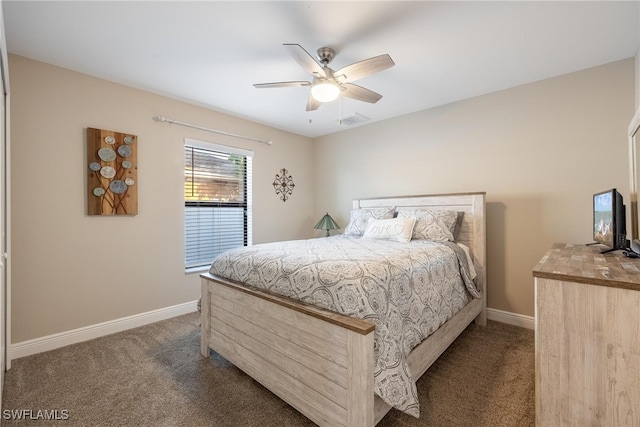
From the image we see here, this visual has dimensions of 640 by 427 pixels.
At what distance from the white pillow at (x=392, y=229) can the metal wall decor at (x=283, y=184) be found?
1722mm

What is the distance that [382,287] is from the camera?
1.44 metres

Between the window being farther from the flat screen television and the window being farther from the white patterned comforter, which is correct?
the flat screen television

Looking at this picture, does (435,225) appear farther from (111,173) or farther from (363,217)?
(111,173)

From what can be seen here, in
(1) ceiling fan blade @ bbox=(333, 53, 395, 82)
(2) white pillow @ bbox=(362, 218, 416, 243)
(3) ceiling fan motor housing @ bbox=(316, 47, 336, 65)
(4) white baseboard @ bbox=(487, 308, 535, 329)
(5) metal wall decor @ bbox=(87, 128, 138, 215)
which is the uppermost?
(3) ceiling fan motor housing @ bbox=(316, 47, 336, 65)

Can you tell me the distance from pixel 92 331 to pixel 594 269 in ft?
12.0

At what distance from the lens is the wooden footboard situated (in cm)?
126

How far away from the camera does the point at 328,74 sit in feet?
6.56

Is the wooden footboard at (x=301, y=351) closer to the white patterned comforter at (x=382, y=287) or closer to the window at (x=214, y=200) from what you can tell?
the white patterned comforter at (x=382, y=287)

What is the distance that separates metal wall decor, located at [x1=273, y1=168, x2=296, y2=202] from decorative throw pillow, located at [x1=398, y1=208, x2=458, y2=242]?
2.04 meters

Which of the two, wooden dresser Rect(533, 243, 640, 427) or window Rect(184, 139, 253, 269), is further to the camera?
window Rect(184, 139, 253, 269)

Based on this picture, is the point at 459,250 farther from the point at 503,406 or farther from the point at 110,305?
the point at 110,305

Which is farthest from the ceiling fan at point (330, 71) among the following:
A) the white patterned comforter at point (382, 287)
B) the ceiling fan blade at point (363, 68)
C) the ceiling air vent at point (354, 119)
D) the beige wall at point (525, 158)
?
the beige wall at point (525, 158)

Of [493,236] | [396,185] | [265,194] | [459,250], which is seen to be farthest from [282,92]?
[493,236]

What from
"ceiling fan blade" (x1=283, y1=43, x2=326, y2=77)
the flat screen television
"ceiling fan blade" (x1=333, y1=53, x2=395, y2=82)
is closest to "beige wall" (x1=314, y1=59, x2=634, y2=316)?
the flat screen television
